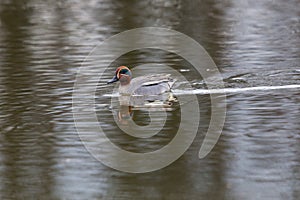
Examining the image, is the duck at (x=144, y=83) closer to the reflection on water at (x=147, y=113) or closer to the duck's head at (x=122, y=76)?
the duck's head at (x=122, y=76)

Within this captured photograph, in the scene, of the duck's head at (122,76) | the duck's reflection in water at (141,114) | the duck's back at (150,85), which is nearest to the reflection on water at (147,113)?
the duck's reflection in water at (141,114)

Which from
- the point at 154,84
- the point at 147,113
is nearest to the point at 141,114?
the point at 147,113

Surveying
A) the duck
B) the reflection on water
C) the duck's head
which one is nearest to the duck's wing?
the duck

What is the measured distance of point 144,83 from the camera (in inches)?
444

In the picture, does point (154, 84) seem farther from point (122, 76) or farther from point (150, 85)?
point (122, 76)

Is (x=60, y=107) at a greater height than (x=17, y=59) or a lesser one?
lesser

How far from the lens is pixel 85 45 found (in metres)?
14.9

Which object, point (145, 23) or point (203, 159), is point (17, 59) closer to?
point (145, 23)

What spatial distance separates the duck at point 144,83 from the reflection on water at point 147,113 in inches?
11.4

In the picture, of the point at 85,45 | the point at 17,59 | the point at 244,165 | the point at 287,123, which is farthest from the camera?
the point at 85,45

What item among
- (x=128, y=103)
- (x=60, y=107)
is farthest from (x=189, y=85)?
(x=60, y=107)

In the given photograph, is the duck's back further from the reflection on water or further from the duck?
the reflection on water

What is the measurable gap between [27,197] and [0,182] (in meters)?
0.55

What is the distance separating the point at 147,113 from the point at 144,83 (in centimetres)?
123
